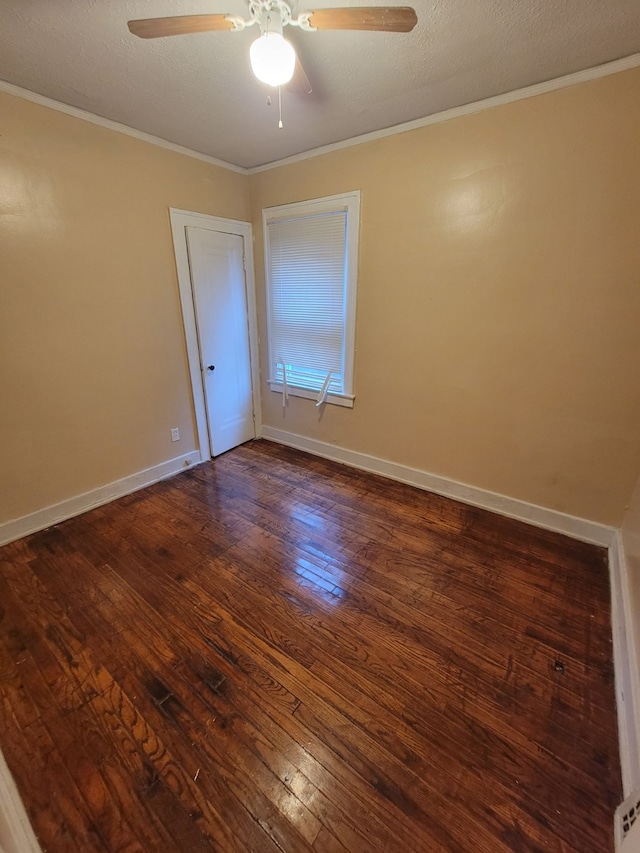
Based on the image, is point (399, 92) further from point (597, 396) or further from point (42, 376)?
point (42, 376)

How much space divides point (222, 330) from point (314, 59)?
80.6 inches

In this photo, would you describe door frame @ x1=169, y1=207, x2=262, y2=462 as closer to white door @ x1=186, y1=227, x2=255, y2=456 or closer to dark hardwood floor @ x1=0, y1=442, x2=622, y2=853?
white door @ x1=186, y1=227, x2=255, y2=456

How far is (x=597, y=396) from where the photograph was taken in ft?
6.88

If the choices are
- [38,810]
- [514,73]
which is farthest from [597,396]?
[38,810]

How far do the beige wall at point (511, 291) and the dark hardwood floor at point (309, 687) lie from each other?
1.97 feet

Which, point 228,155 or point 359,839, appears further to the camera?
point 228,155

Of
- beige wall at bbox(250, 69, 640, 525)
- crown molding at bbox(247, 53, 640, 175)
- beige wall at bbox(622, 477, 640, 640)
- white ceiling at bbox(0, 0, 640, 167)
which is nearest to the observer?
white ceiling at bbox(0, 0, 640, 167)

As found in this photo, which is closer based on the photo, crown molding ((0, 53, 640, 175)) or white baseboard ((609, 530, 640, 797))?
white baseboard ((609, 530, 640, 797))

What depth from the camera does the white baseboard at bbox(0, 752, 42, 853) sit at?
3.11 ft

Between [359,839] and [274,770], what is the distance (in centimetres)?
32

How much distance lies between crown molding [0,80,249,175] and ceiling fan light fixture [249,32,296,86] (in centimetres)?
161

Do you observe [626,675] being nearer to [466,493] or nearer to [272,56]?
[466,493]

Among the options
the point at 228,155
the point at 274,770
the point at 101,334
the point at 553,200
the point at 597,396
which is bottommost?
the point at 274,770

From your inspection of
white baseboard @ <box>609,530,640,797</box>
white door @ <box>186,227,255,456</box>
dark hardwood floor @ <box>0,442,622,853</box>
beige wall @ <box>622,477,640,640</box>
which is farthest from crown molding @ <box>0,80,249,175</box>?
white baseboard @ <box>609,530,640,797</box>
